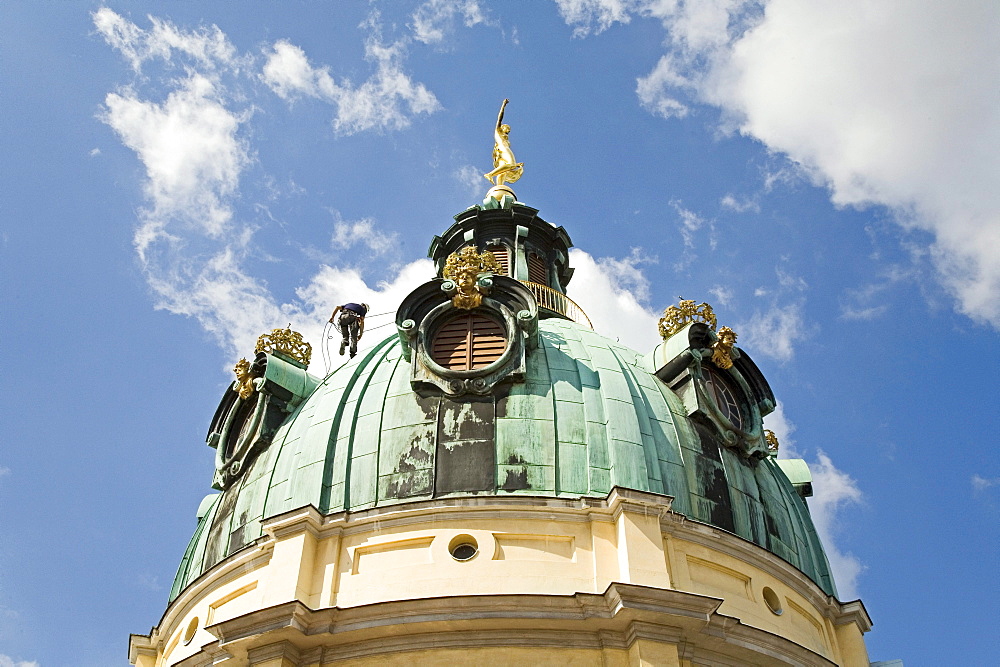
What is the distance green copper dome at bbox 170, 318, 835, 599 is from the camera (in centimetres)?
1908

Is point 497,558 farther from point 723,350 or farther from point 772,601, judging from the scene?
point 723,350

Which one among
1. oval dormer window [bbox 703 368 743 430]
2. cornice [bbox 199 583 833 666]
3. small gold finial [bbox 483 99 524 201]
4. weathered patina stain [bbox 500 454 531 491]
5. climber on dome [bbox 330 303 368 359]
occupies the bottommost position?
cornice [bbox 199 583 833 666]

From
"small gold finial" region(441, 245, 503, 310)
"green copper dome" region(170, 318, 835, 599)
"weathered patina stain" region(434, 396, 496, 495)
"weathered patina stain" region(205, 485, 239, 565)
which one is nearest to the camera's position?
"weathered patina stain" region(434, 396, 496, 495)

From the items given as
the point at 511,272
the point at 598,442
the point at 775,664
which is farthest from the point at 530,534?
the point at 511,272

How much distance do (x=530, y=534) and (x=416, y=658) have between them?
283cm

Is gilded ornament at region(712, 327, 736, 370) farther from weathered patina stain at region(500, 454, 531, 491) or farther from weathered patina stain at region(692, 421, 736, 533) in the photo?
weathered patina stain at region(500, 454, 531, 491)

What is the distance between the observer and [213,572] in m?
19.8

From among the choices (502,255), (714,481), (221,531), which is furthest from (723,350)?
(221,531)

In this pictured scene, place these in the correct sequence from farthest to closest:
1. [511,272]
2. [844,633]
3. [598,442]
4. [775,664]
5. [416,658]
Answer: [511,272] → [844,633] → [598,442] → [775,664] → [416,658]

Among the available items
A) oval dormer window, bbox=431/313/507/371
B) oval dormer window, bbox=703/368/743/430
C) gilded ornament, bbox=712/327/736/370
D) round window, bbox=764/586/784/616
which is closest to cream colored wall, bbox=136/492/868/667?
round window, bbox=764/586/784/616

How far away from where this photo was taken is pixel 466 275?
71.7ft

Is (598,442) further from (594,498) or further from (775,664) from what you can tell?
(775,664)

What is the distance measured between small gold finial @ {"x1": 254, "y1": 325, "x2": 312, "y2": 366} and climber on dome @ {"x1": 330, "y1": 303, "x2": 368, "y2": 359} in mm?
2250

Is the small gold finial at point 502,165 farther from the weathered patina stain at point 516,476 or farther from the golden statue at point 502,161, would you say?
the weathered patina stain at point 516,476
